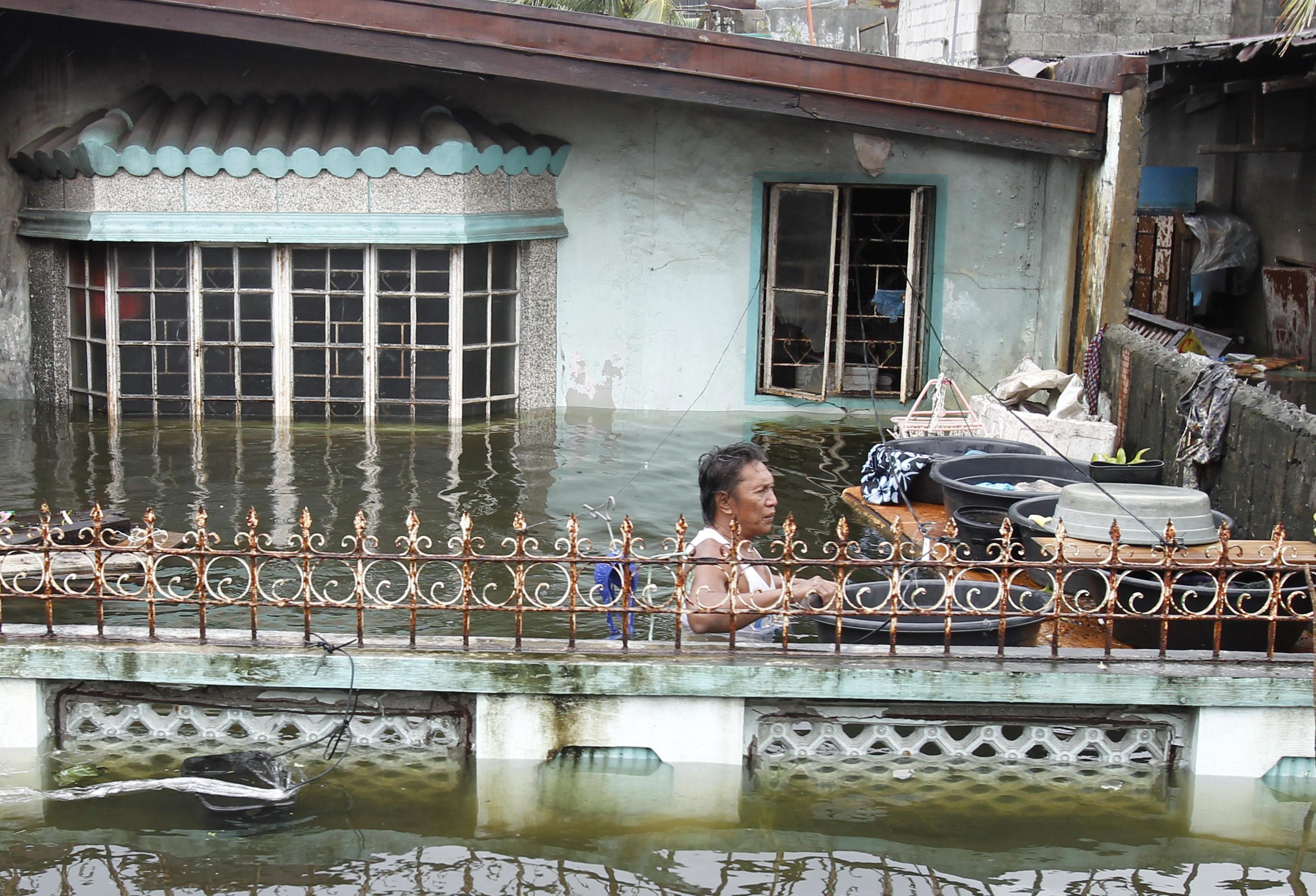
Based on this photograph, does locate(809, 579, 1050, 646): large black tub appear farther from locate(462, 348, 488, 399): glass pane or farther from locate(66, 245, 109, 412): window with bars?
locate(66, 245, 109, 412): window with bars

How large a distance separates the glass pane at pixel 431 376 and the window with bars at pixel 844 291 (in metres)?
2.75

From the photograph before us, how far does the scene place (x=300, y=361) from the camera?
11836mm

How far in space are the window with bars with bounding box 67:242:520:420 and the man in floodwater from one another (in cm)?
632

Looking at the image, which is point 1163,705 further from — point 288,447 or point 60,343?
point 60,343

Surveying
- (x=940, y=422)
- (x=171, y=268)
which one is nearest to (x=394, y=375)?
(x=171, y=268)

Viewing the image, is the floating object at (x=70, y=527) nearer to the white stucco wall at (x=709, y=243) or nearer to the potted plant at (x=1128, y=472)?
the white stucco wall at (x=709, y=243)

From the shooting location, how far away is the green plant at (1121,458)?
8.94 m

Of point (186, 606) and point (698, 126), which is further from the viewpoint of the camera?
point (698, 126)

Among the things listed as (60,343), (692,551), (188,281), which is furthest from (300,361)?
(692,551)

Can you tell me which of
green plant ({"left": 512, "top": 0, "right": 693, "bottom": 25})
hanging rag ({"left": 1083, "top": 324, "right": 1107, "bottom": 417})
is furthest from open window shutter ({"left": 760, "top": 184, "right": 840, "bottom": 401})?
green plant ({"left": 512, "top": 0, "right": 693, "bottom": 25})

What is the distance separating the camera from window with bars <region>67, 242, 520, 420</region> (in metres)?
11.6

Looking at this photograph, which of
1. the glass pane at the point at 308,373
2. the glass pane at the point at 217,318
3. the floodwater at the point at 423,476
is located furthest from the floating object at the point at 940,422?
the glass pane at the point at 217,318

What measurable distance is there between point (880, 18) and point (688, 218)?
42.7 feet

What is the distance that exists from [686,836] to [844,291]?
7.73 metres
